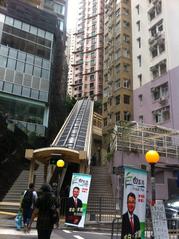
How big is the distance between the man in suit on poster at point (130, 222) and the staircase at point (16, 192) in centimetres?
1131

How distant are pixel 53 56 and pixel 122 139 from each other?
67.2 feet

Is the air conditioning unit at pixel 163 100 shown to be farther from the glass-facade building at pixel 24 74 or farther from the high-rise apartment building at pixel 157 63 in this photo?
the glass-facade building at pixel 24 74

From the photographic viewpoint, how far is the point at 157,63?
3719cm

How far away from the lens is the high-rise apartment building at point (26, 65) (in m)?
33.8

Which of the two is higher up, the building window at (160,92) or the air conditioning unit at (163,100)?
the building window at (160,92)

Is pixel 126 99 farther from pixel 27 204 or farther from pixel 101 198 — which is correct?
pixel 27 204

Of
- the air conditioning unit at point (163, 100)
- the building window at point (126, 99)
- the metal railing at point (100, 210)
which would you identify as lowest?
the metal railing at point (100, 210)

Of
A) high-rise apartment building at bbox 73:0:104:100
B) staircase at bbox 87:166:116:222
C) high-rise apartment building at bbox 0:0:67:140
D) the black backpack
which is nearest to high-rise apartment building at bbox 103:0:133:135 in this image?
high-rise apartment building at bbox 0:0:67:140

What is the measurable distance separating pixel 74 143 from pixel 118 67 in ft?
91.0

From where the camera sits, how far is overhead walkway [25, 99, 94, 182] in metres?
17.0

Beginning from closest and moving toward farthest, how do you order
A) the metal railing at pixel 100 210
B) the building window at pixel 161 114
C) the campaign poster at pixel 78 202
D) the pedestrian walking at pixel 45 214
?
1. the pedestrian walking at pixel 45 214
2. the campaign poster at pixel 78 202
3. the metal railing at pixel 100 210
4. the building window at pixel 161 114

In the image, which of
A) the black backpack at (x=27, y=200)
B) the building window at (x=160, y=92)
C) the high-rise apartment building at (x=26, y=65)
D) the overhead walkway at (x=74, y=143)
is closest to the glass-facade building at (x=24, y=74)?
the high-rise apartment building at (x=26, y=65)

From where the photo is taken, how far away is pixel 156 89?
120 ft

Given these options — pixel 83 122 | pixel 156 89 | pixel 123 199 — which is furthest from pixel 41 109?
pixel 123 199
